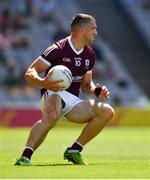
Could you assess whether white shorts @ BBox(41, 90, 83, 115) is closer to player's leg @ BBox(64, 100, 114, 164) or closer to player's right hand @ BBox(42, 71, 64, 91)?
player's leg @ BBox(64, 100, 114, 164)

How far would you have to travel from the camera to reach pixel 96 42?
115ft

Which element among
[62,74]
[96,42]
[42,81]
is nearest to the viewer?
[42,81]

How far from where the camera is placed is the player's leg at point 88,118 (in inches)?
447

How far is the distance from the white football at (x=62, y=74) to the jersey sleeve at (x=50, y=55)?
0.23 meters

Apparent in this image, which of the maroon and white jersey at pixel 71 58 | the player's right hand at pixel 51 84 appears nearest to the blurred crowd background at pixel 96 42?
the maroon and white jersey at pixel 71 58

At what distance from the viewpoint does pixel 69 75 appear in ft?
36.3

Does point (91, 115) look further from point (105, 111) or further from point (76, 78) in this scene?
point (76, 78)

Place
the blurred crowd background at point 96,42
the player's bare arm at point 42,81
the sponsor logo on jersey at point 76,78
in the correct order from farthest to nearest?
the blurred crowd background at point 96,42, the sponsor logo on jersey at point 76,78, the player's bare arm at point 42,81

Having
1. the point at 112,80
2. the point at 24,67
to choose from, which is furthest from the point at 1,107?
the point at 112,80

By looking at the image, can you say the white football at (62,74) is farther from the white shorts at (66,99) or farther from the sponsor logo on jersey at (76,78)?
the sponsor logo on jersey at (76,78)

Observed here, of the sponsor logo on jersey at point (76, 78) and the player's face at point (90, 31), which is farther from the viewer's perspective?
the sponsor logo on jersey at point (76, 78)

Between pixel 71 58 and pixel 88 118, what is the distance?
86 centimetres

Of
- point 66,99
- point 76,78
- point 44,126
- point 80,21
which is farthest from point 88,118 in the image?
point 80,21

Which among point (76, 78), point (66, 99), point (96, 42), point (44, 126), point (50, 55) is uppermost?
point (96, 42)
